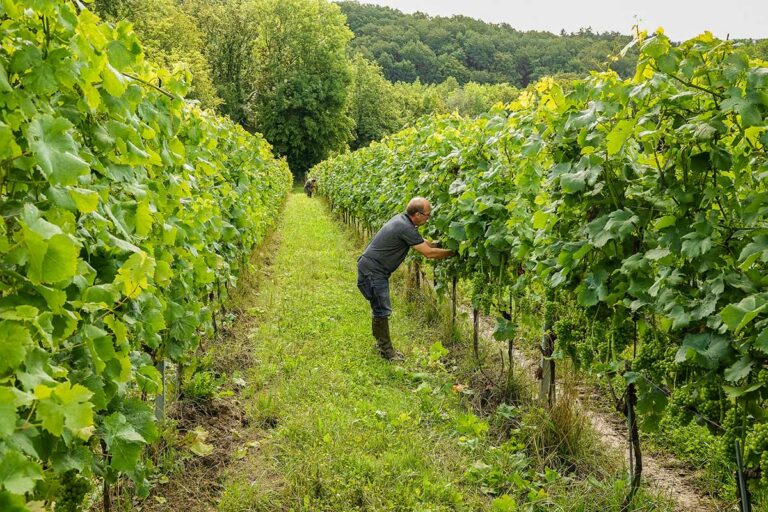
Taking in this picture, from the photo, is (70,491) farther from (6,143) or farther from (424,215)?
(424,215)

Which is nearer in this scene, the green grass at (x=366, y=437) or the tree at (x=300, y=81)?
the green grass at (x=366, y=437)

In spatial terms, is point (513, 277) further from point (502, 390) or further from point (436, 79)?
point (436, 79)

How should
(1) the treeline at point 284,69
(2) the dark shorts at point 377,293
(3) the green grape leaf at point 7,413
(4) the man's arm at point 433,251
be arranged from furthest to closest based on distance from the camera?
(1) the treeline at point 284,69 < (2) the dark shorts at point 377,293 < (4) the man's arm at point 433,251 < (3) the green grape leaf at point 7,413

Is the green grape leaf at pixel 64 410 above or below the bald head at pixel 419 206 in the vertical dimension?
below

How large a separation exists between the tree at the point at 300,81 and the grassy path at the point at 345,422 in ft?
139

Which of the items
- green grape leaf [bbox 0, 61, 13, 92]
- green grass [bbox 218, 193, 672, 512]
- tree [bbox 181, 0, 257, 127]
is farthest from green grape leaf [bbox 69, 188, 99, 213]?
tree [bbox 181, 0, 257, 127]

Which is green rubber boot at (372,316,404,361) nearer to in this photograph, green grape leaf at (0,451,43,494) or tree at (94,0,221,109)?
green grape leaf at (0,451,43,494)

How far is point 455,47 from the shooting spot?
401 ft

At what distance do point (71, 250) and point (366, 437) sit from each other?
3.16 m

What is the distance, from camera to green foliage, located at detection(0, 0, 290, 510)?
1.39 m

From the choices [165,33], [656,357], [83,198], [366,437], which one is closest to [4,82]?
[83,198]

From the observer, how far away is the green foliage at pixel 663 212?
238 cm

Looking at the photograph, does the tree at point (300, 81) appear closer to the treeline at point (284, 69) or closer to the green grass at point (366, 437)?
the treeline at point (284, 69)

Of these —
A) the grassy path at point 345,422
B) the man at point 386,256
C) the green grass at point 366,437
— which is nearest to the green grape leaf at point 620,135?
the green grass at point 366,437
